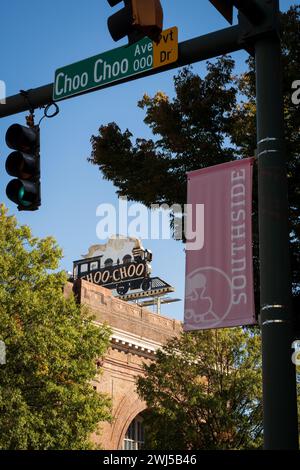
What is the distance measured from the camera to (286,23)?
47.9ft

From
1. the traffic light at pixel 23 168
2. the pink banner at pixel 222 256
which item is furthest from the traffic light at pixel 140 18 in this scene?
the traffic light at pixel 23 168

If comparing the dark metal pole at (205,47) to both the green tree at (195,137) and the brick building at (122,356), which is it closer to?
the green tree at (195,137)

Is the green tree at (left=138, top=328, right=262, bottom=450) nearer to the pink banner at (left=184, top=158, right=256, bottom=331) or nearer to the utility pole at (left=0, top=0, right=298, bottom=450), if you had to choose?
the pink banner at (left=184, top=158, right=256, bottom=331)

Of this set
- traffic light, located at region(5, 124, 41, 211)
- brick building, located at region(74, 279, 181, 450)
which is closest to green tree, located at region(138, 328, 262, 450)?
brick building, located at region(74, 279, 181, 450)

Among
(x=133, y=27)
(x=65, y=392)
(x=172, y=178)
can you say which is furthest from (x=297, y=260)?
(x=65, y=392)

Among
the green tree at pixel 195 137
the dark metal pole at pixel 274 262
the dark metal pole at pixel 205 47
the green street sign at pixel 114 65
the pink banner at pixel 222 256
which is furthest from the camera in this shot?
the green tree at pixel 195 137

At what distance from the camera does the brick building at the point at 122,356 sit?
40.9 m

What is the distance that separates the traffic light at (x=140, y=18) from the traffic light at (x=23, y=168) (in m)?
3.17

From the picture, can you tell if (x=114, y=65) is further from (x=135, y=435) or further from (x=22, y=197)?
(x=135, y=435)

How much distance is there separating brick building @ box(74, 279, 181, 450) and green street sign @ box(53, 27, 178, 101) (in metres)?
31.7

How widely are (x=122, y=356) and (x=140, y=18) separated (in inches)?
1498

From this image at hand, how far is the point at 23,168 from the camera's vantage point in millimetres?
8938
